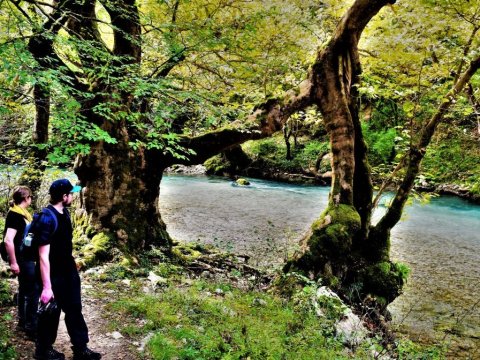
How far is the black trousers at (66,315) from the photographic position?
3660mm

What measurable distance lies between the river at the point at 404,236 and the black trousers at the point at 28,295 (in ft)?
18.7

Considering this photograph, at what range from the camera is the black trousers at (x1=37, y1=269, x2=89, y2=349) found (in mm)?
3660

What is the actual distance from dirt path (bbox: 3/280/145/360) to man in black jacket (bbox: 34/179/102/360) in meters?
0.37

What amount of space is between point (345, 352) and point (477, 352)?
3.76m

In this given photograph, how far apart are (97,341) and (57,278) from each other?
1.36 m

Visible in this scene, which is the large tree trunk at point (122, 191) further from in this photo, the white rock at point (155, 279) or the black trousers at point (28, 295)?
the black trousers at point (28, 295)

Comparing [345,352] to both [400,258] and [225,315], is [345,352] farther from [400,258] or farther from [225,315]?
[400,258]

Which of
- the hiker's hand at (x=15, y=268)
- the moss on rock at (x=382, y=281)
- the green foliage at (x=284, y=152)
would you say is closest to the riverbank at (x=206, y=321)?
the hiker's hand at (x=15, y=268)

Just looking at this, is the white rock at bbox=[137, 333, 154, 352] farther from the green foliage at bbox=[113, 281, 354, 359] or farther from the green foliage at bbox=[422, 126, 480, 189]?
the green foliage at bbox=[422, 126, 480, 189]

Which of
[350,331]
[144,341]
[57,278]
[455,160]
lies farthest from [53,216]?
[455,160]

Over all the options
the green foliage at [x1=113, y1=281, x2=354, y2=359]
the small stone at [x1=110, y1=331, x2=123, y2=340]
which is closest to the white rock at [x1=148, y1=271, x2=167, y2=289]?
the green foliage at [x1=113, y1=281, x2=354, y2=359]

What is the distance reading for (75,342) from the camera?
389 cm

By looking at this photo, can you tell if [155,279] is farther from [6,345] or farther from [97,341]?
[6,345]

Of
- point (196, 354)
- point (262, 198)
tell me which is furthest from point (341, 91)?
point (262, 198)
